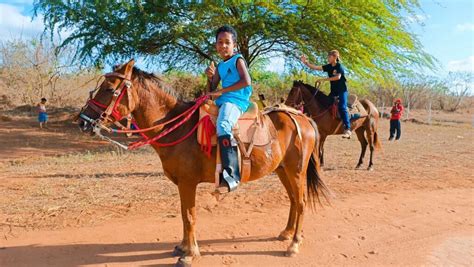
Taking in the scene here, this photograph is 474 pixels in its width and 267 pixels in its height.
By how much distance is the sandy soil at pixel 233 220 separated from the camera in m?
3.96

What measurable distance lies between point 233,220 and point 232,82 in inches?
89.1

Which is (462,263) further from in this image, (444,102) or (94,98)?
(444,102)

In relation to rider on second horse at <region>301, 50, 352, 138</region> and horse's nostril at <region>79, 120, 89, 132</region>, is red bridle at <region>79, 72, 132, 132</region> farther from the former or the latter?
rider on second horse at <region>301, 50, 352, 138</region>

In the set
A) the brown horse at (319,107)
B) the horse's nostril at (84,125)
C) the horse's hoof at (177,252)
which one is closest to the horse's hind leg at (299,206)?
the horse's hoof at (177,252)

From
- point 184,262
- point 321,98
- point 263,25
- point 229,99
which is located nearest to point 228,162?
point 229,99

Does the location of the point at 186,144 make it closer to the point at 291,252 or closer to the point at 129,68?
the point at 129,68

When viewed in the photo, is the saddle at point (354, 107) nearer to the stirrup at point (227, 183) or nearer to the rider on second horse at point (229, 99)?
the rider on second horse at point (229, 99)

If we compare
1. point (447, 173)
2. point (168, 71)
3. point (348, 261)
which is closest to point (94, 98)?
point (348, 261)

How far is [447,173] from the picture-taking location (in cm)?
822

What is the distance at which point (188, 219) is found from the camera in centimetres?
375

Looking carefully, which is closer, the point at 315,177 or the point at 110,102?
the point at 110,102

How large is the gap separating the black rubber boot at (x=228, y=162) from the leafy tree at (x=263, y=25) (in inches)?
346

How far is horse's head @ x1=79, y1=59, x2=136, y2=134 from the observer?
10.6 feet

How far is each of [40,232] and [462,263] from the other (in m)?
5.13
